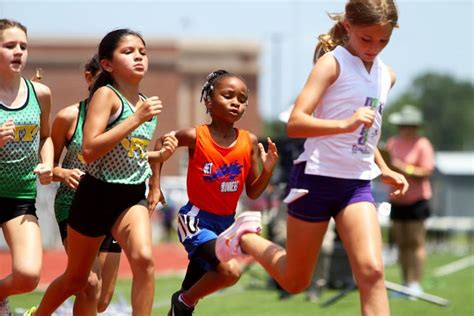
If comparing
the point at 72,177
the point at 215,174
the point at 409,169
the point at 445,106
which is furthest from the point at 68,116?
the point at 445,106

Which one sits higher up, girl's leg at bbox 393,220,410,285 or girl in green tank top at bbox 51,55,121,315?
girl in green tank top at bbox 51,55,121,315

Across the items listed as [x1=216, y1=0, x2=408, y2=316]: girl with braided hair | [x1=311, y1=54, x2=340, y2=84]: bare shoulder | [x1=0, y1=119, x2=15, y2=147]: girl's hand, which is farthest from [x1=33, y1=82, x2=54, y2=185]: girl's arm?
[x1=311, y1=54, x2=340, y2=84]: bare shoulder

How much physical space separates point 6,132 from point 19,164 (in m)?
0.44

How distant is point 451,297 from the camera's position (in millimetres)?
14078

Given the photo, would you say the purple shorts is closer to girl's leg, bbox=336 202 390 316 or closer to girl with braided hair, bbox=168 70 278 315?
girl's leg, bbox=336 202 390 316

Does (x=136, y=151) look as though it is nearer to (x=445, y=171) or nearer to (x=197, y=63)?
(x=445, y=171)

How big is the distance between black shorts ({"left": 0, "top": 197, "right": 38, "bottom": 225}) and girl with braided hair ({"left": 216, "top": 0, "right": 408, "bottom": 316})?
1.75m

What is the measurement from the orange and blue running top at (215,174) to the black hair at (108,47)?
2.86ft

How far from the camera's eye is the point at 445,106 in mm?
149125

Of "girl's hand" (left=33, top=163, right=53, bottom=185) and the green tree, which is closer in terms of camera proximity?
"girl's hand" (left=33, top=163, right=53, bottom=185)

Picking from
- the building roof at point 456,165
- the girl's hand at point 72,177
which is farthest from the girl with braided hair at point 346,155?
the building roof at point 456,165

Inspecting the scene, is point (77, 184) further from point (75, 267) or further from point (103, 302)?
point (103, 302)

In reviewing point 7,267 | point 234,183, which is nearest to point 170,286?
point 7,267

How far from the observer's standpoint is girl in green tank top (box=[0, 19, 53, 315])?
779 centimetres
